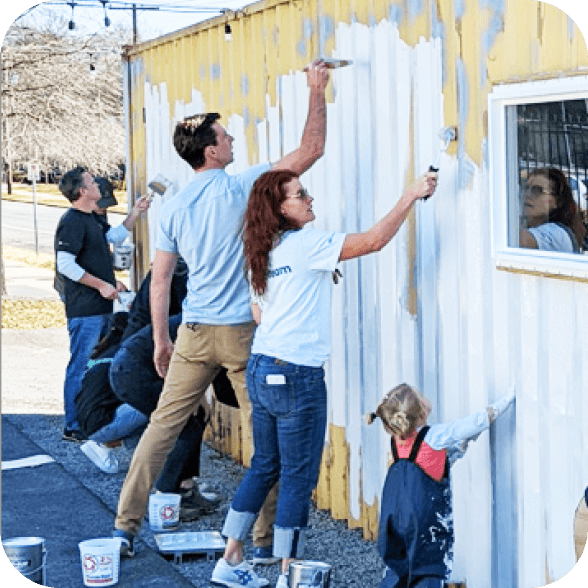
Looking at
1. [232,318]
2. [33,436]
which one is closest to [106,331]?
[33,436]

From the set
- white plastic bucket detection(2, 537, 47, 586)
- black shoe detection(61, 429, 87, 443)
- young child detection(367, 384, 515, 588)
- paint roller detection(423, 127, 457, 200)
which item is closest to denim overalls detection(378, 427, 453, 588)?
young child detection(367, 384, 515, 588)

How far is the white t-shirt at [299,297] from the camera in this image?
489 centimetres

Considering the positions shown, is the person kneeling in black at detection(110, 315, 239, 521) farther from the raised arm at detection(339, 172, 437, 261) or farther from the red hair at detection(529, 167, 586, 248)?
the red hair at detection(529, 167, 586, 248)

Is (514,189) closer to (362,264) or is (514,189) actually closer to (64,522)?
(362,264)

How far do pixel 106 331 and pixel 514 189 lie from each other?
441 cm

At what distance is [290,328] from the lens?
496 cm

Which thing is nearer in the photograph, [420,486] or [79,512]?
[420,486]

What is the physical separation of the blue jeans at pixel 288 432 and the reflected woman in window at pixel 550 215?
107 centimetres

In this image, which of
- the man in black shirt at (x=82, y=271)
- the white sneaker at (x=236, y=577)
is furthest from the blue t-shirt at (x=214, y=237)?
the man in black shirt at (x=82, y=271)

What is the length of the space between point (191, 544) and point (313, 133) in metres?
2.06

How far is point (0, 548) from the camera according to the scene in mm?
4809

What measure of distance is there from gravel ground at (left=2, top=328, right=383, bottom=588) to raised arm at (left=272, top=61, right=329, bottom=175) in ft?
5.98

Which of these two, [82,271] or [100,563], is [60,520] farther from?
[82,271]

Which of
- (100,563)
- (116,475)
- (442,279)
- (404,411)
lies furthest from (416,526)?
(116,475)
